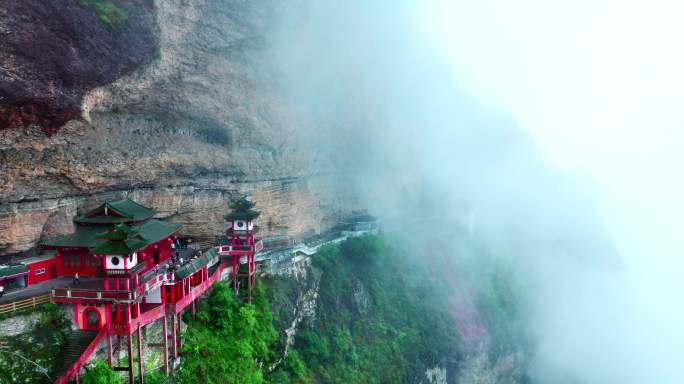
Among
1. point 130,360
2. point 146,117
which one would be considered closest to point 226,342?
point 130,360

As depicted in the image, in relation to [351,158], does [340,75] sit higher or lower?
higher

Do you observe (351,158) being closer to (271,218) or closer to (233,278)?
(271,218)

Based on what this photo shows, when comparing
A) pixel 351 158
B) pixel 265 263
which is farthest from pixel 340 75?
pixel 265 263

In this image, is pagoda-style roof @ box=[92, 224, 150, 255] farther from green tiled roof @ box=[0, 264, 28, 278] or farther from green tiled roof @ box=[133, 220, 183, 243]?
green tiled roof @ box=[0, 264, 28, 278]

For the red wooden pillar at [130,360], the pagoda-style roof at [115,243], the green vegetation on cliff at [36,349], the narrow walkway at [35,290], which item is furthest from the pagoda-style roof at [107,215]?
the red wooden pillar at [130,360]

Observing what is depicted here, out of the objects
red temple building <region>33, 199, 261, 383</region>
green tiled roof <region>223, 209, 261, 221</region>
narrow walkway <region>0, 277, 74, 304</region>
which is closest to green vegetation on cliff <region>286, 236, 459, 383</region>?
red temple building <region>33, 199, 261, 383</region>

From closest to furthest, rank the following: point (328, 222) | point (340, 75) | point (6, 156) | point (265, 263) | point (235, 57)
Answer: point (6, 156) → point (265, 263) → point (235, 57) → point (328, 222) → point (340, 75)

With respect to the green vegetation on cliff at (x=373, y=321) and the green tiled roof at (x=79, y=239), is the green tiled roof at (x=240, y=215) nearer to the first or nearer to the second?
the green tiled roof at (x=79, y=239)
